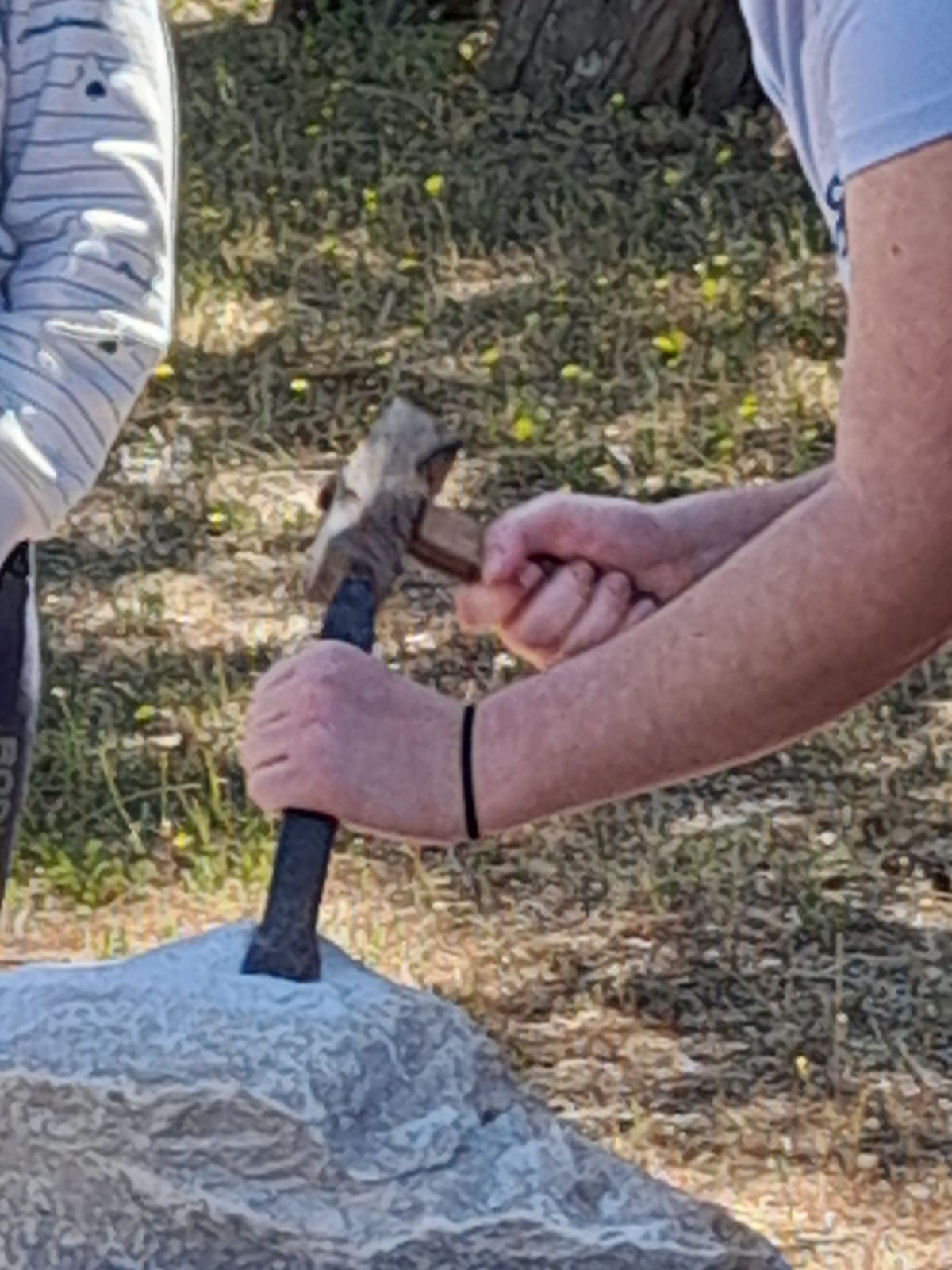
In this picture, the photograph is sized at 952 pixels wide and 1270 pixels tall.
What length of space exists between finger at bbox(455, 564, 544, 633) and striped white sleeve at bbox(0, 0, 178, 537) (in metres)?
0.55

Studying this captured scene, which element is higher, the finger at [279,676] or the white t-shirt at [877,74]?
the white t-shirt at [877,74]

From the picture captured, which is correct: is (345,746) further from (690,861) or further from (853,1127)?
(690,861)

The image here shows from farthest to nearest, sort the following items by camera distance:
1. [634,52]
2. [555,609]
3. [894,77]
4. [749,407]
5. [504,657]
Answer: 1. [634,52]
2. [749,407]
3. [504,657]
4. [555,609]
5. [894,77]

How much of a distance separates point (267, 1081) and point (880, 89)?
34.1 inches

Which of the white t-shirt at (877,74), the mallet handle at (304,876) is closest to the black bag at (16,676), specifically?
the mallet handle at (304,876)

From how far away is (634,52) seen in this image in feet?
27.9

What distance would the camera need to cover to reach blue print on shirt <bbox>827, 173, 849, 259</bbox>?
2021mm

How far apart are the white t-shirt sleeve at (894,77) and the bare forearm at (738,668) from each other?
0.23m

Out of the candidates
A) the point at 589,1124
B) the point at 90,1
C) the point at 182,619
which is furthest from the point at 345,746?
the point at 182,619

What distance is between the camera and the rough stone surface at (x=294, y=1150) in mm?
2266

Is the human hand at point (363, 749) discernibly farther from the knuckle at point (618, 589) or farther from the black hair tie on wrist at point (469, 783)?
the knuckle at point (618, 589)

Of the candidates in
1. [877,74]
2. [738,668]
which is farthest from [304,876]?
[877,74]

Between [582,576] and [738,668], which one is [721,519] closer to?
[582,576]

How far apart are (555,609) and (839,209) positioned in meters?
0.51
